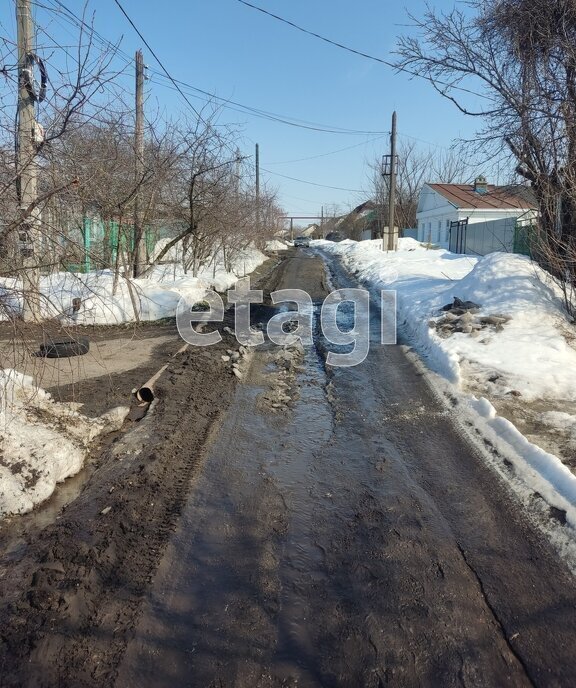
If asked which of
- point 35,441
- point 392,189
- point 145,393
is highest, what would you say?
point 392,189

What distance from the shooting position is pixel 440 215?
43844mm

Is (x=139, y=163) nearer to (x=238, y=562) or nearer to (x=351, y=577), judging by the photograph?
(x=238, y=562)

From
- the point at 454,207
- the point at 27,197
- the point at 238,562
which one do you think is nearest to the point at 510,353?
the point at 238,562

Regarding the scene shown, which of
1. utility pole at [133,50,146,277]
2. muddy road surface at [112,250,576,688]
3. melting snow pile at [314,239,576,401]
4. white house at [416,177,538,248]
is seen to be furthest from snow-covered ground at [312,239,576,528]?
white house at [416,177,538,248]

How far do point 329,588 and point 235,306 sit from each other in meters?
11.4

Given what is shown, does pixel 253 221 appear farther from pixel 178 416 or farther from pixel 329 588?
pixel 329 588

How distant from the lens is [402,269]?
2038 cm

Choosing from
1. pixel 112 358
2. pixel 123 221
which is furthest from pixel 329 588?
pixel 123 221

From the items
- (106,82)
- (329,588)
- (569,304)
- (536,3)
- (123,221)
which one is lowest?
(329,588)

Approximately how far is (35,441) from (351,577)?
2.90m

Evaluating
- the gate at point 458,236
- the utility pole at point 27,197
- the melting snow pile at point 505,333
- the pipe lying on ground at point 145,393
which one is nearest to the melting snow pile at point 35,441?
the pipe lying on ground at point 145,393

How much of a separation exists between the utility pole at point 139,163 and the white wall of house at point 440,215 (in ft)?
89.4

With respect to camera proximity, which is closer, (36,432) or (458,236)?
(36,432)

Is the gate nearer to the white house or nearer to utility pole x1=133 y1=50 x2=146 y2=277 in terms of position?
the white house
